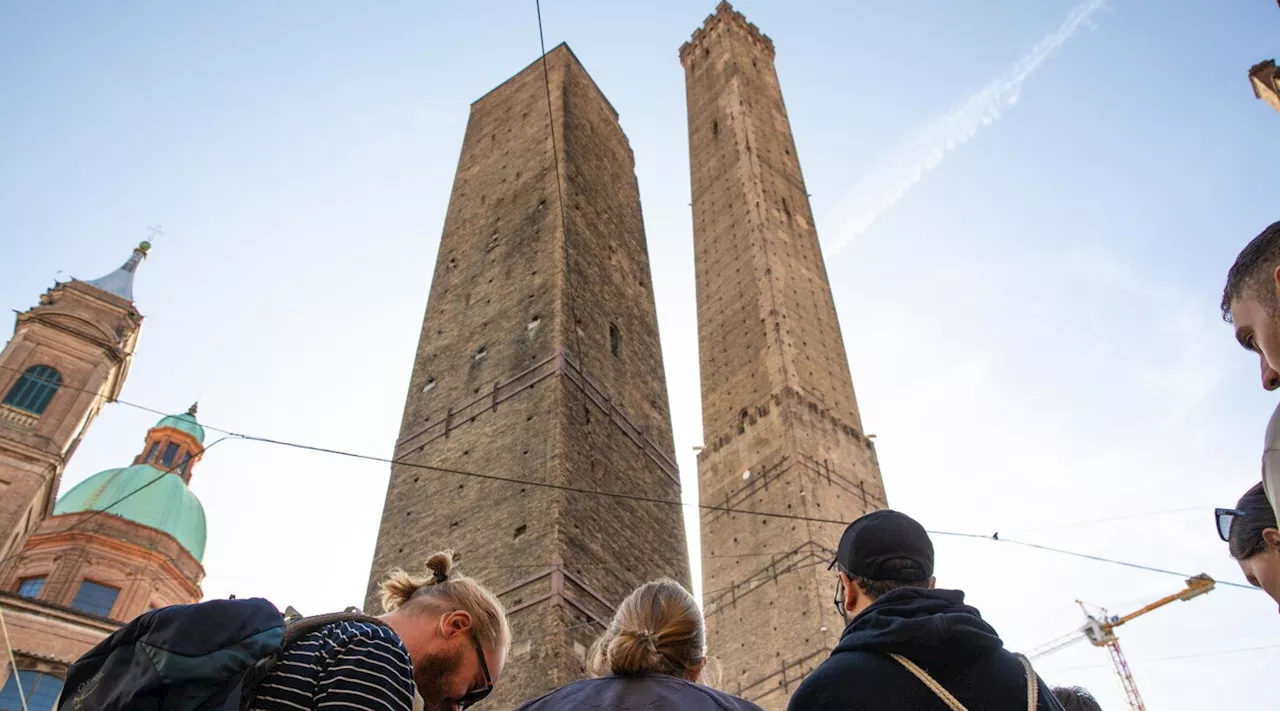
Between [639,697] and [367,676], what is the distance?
0.56m

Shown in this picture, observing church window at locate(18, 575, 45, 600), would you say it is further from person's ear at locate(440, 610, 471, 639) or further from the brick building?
person's ear at locate(440, 610, 471, 639)

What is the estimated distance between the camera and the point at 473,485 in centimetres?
777

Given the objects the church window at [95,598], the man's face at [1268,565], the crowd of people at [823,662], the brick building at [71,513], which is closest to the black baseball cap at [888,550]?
the crowd of people at [823,662]

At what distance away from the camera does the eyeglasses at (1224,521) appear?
5.64 feet

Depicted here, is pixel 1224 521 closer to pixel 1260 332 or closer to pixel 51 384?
pixel 1260 332

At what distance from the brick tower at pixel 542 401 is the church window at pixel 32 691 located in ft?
38.6

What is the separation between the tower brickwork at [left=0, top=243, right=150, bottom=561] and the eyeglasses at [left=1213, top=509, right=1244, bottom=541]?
20045mm

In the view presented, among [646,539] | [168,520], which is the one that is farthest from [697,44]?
[646,539]

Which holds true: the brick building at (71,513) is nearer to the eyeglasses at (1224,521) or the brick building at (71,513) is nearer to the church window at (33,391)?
the church window at (33,391)

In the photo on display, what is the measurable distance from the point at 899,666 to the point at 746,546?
13981mm

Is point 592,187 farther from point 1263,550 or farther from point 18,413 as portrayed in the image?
point 18,413

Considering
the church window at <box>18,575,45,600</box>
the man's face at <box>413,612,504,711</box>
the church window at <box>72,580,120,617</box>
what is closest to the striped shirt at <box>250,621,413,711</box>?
the man's face at <box>413,612,504,711</box>

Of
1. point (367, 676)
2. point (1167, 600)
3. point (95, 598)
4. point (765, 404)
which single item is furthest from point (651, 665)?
point (1167, 600)

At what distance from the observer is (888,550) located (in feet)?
6.47
